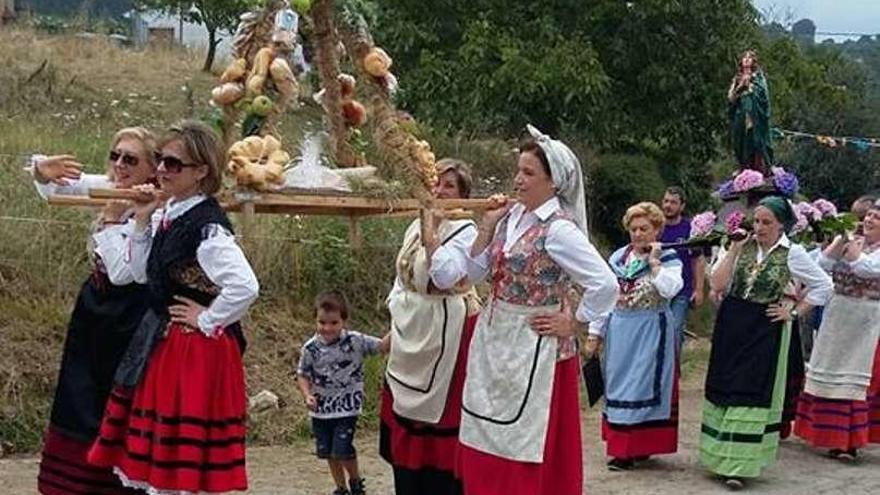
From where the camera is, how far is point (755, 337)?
25.8ft

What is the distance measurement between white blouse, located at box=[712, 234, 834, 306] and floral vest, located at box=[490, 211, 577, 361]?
2.64 metres

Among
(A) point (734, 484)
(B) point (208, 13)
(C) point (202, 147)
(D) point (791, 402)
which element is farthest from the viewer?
(B) point (208, 13)

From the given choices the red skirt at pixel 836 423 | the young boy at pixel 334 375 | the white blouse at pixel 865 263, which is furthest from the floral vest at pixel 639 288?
the young boy at pixel 334 375

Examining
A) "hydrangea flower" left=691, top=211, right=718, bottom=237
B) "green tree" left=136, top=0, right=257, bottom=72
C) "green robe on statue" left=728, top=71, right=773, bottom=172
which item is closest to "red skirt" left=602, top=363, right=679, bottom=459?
"hydrangea flower" left=691, top=211, right=718, bottom=237

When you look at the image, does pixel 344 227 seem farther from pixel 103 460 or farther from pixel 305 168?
pixel 103 460

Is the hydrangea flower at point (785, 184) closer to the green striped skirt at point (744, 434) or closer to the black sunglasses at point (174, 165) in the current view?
the green striped skirt at point (744, 434)

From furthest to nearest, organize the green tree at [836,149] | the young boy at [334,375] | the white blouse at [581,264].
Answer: the green tree at [836,149] < the young boy at [334,375] < the white blouse at [581,264]

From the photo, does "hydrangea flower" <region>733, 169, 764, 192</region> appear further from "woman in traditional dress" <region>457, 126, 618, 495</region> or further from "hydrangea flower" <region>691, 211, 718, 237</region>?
"woman in traditional dress" <region>457, 126, 618, 495</region>

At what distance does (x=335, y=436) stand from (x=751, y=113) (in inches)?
291

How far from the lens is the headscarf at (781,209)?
25.9 feet

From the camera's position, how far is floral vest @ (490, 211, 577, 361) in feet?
18.3

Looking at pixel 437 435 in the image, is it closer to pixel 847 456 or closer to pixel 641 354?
pixel 641 354

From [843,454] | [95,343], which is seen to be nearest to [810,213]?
[843,454]

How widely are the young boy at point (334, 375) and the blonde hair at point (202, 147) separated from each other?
176cm
